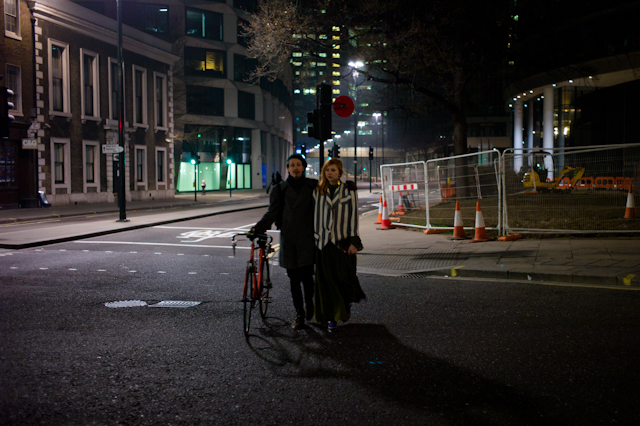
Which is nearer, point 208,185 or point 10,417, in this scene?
point 10,417

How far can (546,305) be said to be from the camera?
21.9 feet

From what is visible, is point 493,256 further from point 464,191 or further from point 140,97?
point 140,97

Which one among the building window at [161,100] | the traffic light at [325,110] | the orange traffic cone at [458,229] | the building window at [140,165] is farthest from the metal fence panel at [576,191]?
the building window at [161,100]

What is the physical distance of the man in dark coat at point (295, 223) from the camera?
559 centimetres

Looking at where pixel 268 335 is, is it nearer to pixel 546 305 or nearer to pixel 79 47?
pixel 546 305

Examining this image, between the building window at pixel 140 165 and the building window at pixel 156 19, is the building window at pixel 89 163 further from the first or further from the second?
the building window at pixel 156 19

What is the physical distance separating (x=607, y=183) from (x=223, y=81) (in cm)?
4564

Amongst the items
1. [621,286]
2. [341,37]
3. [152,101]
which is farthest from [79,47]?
[621,286]

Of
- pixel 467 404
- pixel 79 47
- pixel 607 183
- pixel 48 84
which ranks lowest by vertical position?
pixel 467 404

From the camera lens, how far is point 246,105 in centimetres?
5662

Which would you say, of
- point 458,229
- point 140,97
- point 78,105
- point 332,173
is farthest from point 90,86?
point 332,173

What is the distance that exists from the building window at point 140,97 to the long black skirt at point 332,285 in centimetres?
3177

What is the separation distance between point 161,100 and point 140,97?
2.77m

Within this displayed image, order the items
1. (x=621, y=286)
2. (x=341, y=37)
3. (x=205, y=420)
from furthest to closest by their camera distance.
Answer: (x=341, y=37) → (x=621, y=286) → (x=205, y=420)
